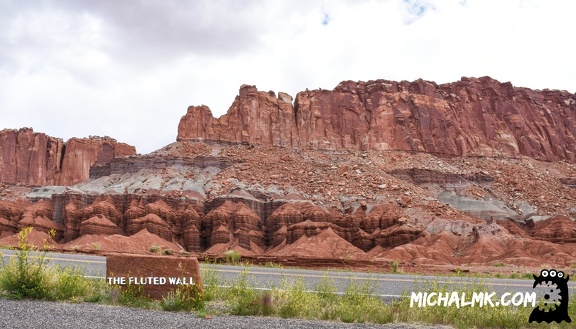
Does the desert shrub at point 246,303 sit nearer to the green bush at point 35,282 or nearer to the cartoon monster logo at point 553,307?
the green bush at point 35,282

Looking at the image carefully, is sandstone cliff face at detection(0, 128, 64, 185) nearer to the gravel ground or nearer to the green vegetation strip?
the green vegetation strip

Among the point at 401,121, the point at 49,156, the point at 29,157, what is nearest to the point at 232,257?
the point at 401,121

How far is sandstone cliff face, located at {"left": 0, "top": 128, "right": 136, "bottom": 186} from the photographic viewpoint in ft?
436

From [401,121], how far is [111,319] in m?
100

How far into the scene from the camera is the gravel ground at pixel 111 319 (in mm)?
9758

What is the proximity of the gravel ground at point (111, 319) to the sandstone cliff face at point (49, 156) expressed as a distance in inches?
4954

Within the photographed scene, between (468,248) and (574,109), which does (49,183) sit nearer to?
(468,248)

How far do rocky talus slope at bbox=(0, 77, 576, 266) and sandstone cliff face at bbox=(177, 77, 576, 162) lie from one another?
30 centimetres

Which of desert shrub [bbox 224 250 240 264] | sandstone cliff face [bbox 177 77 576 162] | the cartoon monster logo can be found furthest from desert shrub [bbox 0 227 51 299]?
sandstone cliff face [bbox 177 77 576 162]

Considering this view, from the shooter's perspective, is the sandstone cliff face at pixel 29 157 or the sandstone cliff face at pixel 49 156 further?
the sandstone cliff face at pixel 29 157

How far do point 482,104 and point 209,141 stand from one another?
5875 cm

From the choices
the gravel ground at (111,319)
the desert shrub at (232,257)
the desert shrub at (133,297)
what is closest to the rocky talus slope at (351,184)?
the desert shrub at (232,257)

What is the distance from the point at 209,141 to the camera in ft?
327

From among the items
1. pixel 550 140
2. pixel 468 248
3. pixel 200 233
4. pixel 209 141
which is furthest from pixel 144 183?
pixel 550 140
